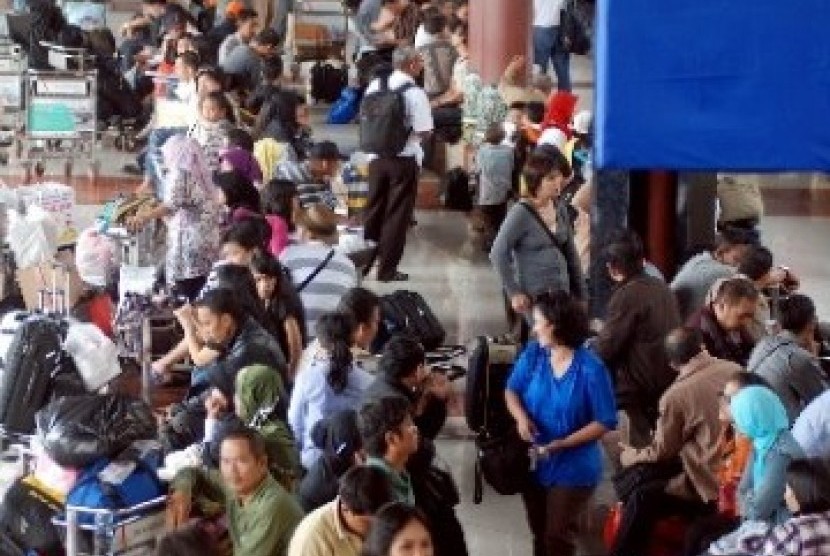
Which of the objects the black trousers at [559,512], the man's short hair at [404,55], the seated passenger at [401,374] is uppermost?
the man's short hair at [404,55]

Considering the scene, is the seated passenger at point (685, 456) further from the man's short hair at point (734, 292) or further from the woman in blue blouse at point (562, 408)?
the man's short hair at point (734, 292)

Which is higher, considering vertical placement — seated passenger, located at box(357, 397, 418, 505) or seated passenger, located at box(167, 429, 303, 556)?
seated passenger, located at box(357, 397, 418, 505)

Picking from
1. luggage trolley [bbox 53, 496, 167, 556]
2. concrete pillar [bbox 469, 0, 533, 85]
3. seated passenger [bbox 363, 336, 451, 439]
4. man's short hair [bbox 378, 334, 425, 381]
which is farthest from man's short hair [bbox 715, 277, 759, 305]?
concrete pillar [bbox 469, 0, 533, 85]

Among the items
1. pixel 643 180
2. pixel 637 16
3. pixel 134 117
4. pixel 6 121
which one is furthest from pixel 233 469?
pixel 134 117

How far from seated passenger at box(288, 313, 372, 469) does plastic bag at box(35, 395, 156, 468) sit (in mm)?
1096

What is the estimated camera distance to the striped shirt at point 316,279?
36.3 ft

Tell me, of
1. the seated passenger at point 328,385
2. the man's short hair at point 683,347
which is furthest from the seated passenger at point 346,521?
the man's short hair at point 683,347

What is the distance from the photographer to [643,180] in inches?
532

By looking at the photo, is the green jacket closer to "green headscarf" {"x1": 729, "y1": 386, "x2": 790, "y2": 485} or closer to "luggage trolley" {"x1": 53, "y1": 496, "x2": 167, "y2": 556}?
"luggage trolley" {"x1": 53, "y1": 496, "x2": 167, "y2": 556}

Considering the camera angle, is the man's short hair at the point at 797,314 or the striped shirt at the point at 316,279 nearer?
the man's short hair at the point at 797,314

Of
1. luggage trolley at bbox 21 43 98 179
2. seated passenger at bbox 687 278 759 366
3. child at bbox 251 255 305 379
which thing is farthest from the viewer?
luggage trolley at bbox 21 43 98 179

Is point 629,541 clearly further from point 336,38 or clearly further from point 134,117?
point 336,38

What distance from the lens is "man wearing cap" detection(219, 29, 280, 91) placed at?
1780 cm

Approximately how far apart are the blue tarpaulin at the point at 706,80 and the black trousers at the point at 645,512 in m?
2.62
